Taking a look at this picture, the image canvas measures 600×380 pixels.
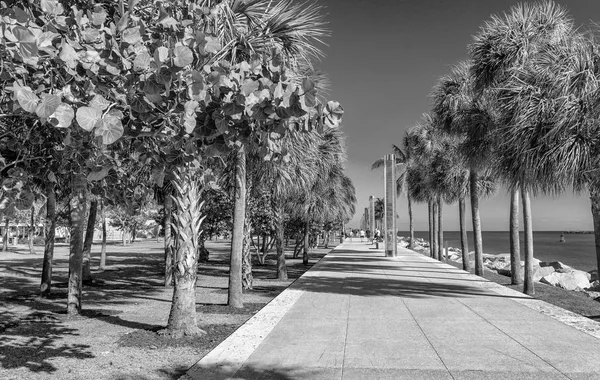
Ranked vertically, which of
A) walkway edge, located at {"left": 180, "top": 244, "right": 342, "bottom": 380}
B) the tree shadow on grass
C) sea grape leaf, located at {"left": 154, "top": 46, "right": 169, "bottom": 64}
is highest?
sea grape leaf, located at {"left": 154, "top": 46, "right": 169, "bottom": 64}

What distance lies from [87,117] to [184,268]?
5.86 meters

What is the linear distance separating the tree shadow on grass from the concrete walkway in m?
2.36

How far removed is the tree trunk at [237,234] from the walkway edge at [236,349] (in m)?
1.48

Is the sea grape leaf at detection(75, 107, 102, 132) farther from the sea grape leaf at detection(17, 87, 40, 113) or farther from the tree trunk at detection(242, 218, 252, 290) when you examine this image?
the tree trunk at detection(242, 218, 252, 290)

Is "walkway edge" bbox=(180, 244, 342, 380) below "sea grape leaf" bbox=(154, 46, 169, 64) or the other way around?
below

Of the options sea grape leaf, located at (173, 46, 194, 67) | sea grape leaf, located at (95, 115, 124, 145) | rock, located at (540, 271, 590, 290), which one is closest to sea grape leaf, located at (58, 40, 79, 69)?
sea grape leaf, located at (95, 115, 124, 145)

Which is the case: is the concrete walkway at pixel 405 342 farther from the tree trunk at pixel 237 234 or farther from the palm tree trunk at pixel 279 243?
the palm tree trunk at pixel 279 243

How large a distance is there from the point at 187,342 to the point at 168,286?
883 cm

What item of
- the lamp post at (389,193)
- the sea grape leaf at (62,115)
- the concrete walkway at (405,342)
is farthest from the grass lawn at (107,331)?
the lamp post at (389,193)

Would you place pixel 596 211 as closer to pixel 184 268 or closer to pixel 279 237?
pixel 184 268

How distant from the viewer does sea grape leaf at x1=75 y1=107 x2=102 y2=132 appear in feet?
8.21

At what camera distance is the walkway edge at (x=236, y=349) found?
18.0 feet

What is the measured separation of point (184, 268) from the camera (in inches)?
317

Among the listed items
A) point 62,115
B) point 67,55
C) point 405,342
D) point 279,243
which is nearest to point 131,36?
point 67,55
